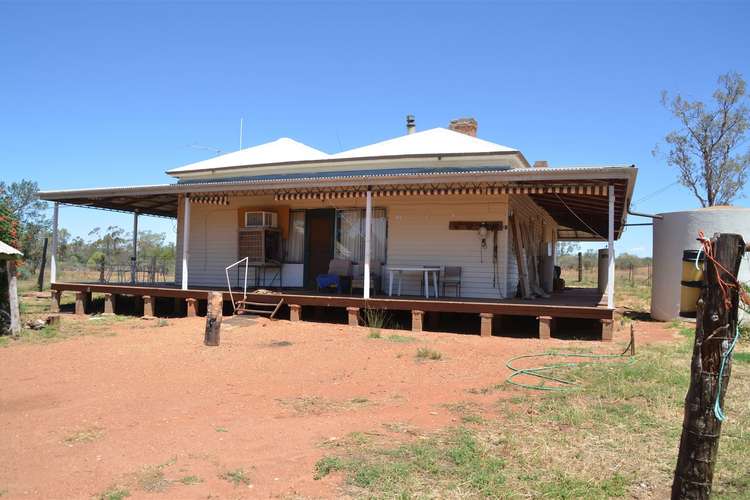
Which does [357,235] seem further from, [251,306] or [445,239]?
[251,306]

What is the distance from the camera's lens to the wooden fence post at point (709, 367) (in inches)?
127

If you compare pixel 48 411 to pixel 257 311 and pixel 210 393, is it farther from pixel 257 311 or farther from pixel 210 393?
pixel 257 311

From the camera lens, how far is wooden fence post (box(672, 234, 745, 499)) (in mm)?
3232

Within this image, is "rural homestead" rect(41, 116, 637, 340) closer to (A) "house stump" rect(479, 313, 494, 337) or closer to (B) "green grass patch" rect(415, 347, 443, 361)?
(A) "house stump" rect(479, 313, 494, 337)

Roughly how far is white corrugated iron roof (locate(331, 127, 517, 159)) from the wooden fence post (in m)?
10.5

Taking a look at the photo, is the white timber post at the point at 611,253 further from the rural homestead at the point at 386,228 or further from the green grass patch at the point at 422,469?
the green grass patch at the point at 422,469

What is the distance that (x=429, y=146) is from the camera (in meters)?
15.1

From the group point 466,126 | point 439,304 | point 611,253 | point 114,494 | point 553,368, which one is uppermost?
point 466,126

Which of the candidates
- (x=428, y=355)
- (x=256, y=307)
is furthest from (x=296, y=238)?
(x=428, y=355)

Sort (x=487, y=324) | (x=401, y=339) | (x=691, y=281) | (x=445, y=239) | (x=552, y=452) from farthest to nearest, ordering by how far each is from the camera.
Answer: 1. (x=445, y=239)
2. (x=487, y=324)
3. (x=401, y=339)
4. (x=552, y=452)
5. (x=691, y=281)

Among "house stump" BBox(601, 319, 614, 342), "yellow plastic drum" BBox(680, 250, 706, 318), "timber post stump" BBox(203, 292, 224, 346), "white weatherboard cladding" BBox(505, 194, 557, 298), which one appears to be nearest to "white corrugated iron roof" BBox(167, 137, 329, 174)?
"white weatherboard cladding" BBox(505, 194, 557, 298)

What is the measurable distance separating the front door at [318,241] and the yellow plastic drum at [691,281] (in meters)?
11.6

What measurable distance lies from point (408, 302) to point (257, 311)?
334 cm

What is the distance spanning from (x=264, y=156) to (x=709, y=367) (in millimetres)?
15926
